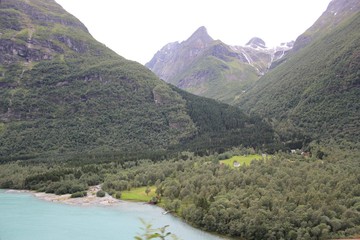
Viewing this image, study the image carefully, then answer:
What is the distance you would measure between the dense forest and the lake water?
6177 millimetres

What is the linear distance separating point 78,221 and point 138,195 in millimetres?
34080

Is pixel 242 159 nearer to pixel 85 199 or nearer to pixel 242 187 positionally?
pixel 242 187

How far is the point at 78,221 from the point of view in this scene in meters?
99.4

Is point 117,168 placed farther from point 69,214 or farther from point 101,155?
point 69,214

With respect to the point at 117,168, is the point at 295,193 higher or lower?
higher

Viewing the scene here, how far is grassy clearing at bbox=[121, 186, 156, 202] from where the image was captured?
12778 cm

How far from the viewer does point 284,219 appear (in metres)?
84.9

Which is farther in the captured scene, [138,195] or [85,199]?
[138,195]

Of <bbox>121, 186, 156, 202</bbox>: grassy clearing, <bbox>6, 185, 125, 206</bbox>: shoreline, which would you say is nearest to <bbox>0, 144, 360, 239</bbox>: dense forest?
<bbox>121, 186, 156, 202</bbox>: grassy clearing

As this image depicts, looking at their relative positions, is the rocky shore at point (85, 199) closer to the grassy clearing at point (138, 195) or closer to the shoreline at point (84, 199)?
the shoreline at point (84, 199)

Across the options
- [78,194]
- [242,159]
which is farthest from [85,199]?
[242,159]

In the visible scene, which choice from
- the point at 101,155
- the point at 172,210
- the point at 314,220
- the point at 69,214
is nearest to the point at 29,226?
the point at 69,214

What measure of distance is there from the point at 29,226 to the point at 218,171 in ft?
205

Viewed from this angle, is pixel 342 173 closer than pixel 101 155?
Yes
